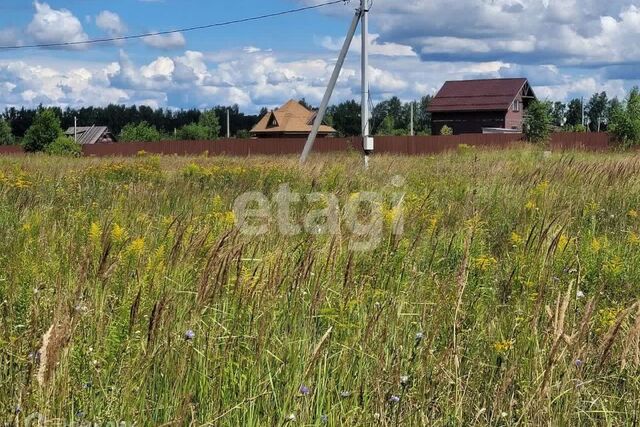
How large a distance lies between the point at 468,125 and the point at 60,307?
61.3 m

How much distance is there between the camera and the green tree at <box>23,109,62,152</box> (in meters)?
39.9

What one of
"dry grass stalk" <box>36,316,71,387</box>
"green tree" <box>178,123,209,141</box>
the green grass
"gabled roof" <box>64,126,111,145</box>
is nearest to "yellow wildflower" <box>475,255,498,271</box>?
the green grass

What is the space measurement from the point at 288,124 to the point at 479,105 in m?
20.8

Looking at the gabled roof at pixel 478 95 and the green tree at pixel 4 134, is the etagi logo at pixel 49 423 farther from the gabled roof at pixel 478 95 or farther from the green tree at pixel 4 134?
the green tree at pixel 4 134

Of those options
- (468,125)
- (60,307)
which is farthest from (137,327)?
(468,125)

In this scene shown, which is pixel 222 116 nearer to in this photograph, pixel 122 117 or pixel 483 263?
pixel 122 117

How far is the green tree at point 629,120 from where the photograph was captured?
3616 centimetres

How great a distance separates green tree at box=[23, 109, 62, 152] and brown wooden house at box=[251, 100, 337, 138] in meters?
33.9

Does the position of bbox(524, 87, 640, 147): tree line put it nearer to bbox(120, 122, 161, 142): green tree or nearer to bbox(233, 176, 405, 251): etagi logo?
bbox(233, 176, 405, 251): etagi logo

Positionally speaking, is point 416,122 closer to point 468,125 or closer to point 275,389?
point 468,125

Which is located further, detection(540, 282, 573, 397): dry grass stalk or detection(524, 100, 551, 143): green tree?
detection(524, 100, 551, 143): green tree

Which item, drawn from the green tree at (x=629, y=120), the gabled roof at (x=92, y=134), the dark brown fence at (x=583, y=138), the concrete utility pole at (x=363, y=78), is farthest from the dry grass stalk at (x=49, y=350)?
the gabled roof at (x=92, y=134)

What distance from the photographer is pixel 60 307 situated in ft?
5.34

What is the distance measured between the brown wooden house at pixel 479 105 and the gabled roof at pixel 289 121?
1370cm
